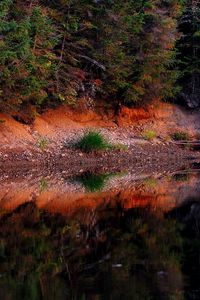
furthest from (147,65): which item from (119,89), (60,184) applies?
(60,184)

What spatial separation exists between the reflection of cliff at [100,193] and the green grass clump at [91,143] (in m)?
4.44

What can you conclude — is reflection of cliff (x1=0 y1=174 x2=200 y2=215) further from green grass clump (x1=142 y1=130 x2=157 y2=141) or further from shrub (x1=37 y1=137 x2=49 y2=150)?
green grass clump (x1=142 y1=130 x2=157 y2=141)

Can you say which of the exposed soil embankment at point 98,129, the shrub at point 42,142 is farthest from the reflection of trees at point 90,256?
the shrub at point 42,142

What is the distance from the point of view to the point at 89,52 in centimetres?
2730

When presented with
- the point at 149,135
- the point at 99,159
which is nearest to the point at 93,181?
the point at 99,159

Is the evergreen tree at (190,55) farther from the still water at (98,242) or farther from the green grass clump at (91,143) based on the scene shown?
the still water at (98,242)

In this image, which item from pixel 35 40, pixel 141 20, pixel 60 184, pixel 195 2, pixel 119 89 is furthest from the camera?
pixel 195 2

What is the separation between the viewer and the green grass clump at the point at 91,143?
1005 inches

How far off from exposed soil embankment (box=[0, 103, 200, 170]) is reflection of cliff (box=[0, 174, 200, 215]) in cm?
372

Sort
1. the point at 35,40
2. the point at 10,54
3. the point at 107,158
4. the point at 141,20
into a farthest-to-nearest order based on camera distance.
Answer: the point at 141,20, the point at 107,158, the point at 35,40, the point at 10,54

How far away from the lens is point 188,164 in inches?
1065

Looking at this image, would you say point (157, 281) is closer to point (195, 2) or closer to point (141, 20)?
point (141, 20)

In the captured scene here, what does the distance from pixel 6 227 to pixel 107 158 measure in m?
14.0

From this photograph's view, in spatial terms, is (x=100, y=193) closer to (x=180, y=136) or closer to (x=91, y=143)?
(x=91, y=143)
